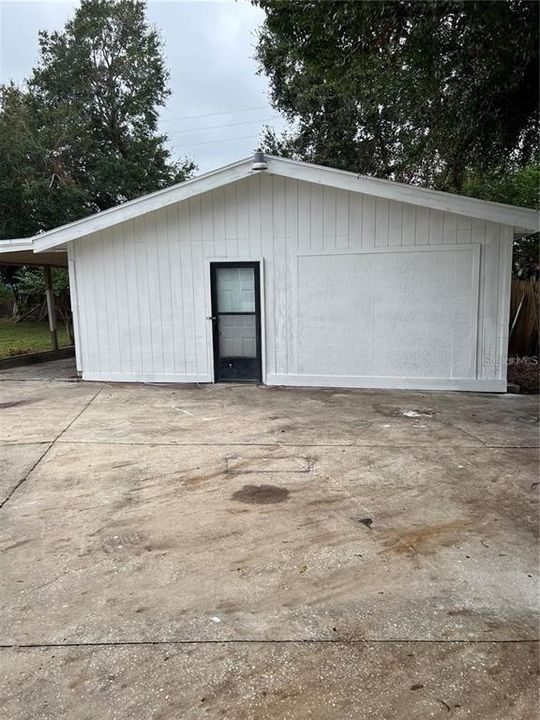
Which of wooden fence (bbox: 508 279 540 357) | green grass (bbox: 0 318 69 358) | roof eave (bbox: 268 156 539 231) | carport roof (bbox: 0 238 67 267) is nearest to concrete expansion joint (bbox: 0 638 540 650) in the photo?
roof eave (bbox: 268 156 539 231)

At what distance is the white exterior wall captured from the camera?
22.3 feet

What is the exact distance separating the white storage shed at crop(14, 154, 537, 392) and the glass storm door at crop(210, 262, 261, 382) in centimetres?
2

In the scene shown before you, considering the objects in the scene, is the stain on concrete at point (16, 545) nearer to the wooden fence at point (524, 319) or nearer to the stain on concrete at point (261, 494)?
the stain on concrete at point (261, 494)

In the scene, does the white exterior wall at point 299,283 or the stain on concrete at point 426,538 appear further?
the white exterior wall at point 299,283

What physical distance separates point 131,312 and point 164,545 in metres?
5.56

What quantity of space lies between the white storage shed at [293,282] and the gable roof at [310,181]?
0.06 feet

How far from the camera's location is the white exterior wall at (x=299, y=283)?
681cm

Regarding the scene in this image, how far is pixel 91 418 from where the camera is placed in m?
5.68

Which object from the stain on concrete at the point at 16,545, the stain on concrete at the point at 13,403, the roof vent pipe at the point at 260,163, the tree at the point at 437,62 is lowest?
the stain on concrete at the point at 16,545

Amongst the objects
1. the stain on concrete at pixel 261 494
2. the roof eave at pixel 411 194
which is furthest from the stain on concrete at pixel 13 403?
the roof eave at pixel 411 194

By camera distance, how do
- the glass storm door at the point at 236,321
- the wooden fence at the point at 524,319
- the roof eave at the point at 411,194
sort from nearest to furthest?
the roof eave at the point at 411,194 < the glass storm door at the point at 236,321 < the wooden fence at the point at 524,319

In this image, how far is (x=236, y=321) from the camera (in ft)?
24.8

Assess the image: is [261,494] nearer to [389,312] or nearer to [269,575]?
[269,575]

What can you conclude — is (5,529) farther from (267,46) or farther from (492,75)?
(267,46)
